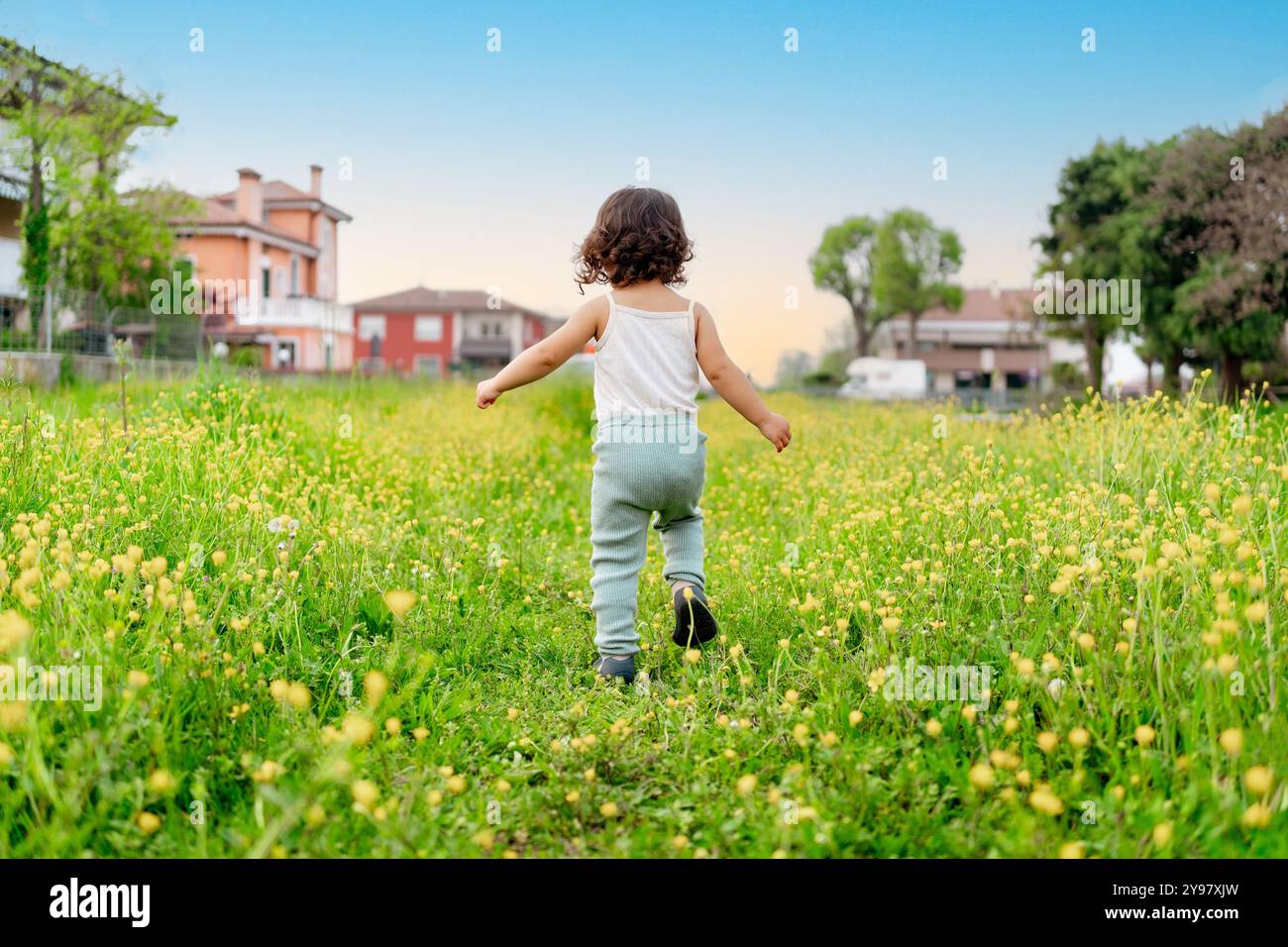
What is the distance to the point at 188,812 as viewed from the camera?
239 centimetres

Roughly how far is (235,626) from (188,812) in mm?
545

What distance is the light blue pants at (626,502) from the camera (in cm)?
352

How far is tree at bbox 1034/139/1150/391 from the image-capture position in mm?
25203

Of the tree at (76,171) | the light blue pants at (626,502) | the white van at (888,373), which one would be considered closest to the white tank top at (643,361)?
the light blue pants at (626,502)

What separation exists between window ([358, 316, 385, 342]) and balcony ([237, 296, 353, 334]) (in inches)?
519

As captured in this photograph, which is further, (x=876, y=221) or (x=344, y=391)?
(x=876, y=221)

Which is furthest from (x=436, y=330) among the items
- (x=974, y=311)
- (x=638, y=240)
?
(x=638, y=240)

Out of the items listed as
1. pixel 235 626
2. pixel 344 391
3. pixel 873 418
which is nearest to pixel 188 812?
pixel 235 626

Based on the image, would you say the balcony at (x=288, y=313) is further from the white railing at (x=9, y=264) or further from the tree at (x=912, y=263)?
the tree at (x=912, y=263)

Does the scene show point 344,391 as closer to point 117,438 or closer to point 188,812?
point 117,438

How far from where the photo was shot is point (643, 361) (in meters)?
3.53

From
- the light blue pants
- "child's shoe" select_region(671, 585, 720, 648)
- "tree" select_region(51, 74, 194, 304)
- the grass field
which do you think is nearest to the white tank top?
the light blue pants

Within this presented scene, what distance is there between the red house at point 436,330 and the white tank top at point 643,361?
157 feet

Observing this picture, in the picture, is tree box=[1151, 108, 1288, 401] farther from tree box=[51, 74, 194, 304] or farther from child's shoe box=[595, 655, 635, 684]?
tree box=[51, 74, 194, 304]
